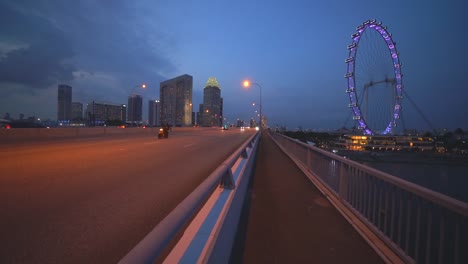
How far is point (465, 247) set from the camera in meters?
3.91

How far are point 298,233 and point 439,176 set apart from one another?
39.9 ft

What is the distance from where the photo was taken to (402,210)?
4250mm

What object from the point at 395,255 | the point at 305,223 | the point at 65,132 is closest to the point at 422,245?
the point at 395,255

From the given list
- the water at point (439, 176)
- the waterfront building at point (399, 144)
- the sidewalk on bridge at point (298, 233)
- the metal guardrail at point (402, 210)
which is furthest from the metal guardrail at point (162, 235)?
the waterfront building at point (399, 144)

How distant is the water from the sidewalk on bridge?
6225 mm

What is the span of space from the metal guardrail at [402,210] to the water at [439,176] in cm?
533

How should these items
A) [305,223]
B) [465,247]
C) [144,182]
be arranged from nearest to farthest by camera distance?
1. [465,247]
2. [305,223]
3. [144,182]

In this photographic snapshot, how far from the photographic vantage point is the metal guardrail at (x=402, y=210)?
10.6ft

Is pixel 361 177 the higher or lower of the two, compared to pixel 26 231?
higher

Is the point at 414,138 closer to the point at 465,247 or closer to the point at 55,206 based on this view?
the point at 465,247

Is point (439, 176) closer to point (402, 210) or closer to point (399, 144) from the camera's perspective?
point (402, 210)

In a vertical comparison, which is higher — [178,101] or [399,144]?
[178,101]

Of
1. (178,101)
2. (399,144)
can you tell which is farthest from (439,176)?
(178,101)

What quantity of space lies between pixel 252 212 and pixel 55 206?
4.19m
